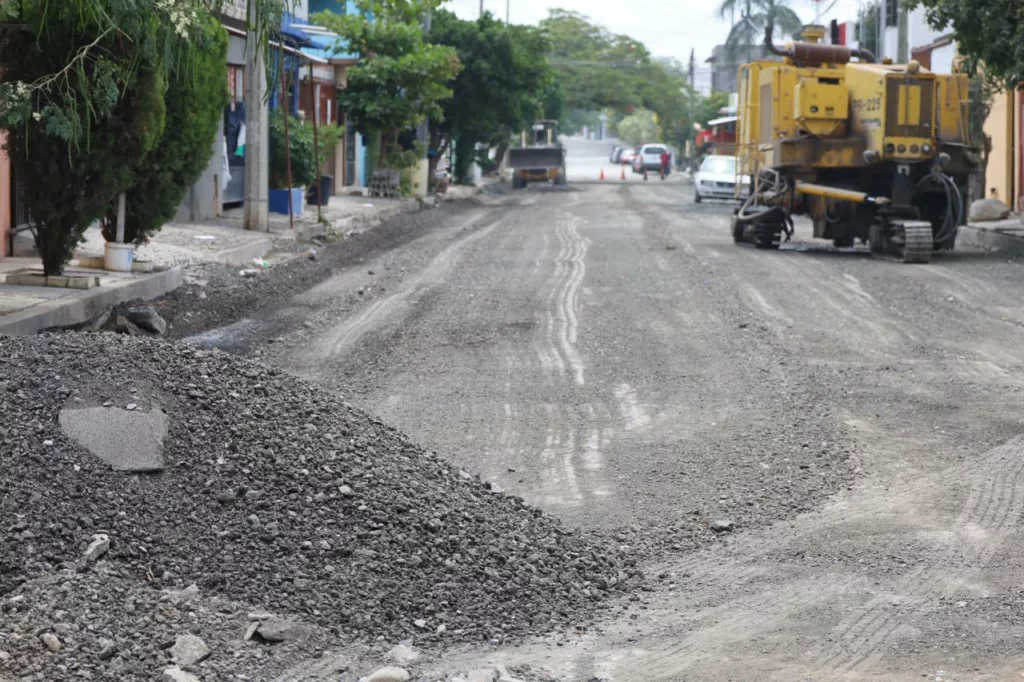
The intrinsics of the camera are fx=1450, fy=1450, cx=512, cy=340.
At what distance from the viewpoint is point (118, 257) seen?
15758 mm

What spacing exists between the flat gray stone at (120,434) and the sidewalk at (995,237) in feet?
61.5

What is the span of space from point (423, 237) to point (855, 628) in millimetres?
20929

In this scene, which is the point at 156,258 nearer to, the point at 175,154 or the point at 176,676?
the point at 175,154

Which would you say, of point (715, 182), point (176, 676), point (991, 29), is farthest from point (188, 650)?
point (715, 182)

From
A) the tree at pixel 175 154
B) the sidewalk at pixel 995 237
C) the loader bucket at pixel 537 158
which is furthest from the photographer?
the loader bucket at pixel 537 158

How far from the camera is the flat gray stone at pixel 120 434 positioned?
20.4ft

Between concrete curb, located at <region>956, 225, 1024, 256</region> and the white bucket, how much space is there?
13841mm

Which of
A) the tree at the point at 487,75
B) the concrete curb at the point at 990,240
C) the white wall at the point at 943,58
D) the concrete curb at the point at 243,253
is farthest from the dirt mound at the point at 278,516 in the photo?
the tree at the point at 487,75

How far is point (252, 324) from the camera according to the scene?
13883mm

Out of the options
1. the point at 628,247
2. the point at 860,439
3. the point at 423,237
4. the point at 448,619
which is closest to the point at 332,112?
the point at 423,237

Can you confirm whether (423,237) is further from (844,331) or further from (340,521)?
(340,521)

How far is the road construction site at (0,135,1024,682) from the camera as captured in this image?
5.16m

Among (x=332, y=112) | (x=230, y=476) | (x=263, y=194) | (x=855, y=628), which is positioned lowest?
(x=855, y=628)

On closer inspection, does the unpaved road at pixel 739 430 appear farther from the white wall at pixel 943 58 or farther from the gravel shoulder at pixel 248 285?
the white wall at pixel 943 58
